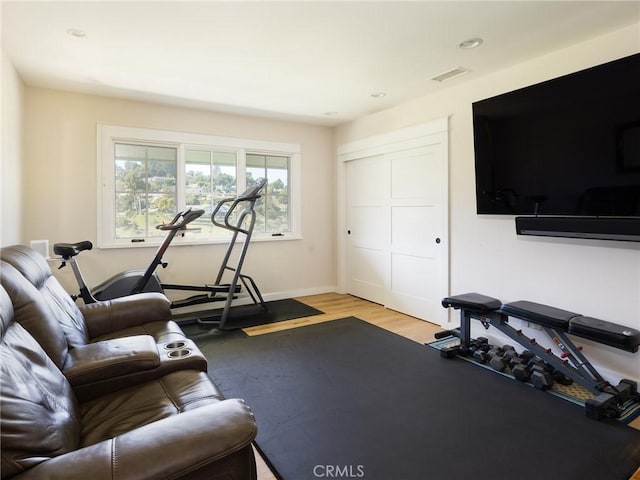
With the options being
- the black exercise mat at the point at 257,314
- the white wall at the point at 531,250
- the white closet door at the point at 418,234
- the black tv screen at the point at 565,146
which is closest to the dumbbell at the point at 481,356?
the white wall at the point at 531,250

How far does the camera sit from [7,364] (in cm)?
108

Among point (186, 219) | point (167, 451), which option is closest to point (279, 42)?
point (186, 219)

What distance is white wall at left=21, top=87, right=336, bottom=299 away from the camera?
3703 millimetres

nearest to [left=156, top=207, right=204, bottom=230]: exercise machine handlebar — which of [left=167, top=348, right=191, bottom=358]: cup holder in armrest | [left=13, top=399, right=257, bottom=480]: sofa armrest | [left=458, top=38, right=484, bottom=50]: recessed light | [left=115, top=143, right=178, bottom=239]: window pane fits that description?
[left=115, top=143, right=178, bottom=239]: window pane

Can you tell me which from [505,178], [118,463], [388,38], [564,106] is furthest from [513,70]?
[118,463]

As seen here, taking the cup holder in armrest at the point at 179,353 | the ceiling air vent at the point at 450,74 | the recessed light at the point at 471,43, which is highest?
the ceiling air vent at the point at 450,74

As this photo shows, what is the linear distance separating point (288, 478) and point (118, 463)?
40.9 inches

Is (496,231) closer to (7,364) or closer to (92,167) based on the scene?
(7,364)

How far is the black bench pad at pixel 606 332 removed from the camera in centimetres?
218

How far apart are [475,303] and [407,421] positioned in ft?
4.12

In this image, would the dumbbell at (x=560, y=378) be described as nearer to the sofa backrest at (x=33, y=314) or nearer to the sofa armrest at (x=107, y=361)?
the sofa armrest at (x=107, y=361)

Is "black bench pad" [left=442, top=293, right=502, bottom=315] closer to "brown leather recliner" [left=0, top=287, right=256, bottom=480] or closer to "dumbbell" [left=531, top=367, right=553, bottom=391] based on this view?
"dumbbell" [left=531, top=367, right=553, bottom=391]

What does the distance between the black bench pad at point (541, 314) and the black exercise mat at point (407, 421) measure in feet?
1.56

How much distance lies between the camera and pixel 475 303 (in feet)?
9.82
